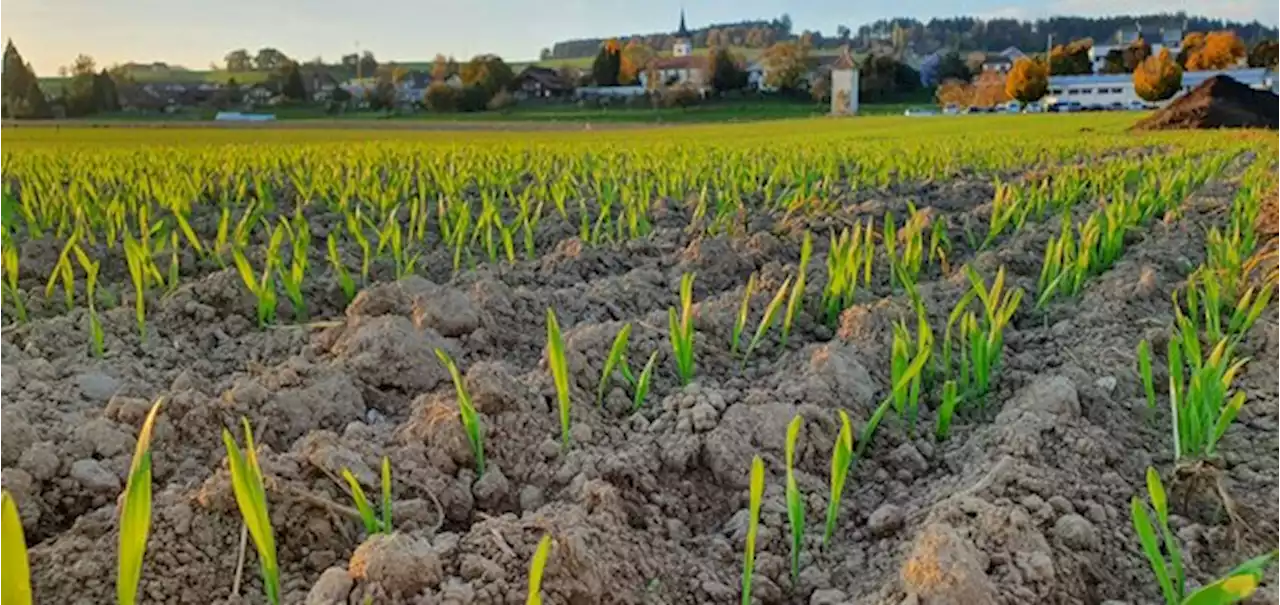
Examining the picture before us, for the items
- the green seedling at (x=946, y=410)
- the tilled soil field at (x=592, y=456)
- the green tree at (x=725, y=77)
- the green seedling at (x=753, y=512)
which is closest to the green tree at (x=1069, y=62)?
the green tree at (x=725, y=77)

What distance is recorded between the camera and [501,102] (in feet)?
168

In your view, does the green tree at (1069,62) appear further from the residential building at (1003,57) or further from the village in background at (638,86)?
the residential building at (1003,57)

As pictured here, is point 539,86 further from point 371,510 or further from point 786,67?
point 371,510

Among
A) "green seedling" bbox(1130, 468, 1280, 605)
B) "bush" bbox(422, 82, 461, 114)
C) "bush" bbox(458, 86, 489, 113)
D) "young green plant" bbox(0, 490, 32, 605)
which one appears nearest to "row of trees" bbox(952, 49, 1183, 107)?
"bush" bbox(458, 86, 489, 113)

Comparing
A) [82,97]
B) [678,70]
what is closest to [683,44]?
[678,70]

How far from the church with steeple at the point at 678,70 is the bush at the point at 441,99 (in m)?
20.0

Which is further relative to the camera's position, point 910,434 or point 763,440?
point 910,434

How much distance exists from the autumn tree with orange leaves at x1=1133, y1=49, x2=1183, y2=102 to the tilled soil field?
155 ft

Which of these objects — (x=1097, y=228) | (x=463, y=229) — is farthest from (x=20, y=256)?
(x=1097, y=228)

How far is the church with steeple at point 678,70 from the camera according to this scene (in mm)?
74075

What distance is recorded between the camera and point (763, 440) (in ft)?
6.73

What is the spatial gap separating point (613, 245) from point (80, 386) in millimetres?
2366

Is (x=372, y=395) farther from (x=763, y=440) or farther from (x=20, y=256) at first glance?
(x=20, y=256)

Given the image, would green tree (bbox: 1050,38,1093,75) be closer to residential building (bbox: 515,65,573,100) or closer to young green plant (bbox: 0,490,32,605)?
residential building (bbox: 515,65,573,100)
